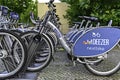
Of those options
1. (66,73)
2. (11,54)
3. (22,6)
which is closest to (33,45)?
(11,54)

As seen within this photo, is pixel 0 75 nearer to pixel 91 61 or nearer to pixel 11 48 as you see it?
pixel 11 48

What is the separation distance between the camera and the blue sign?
14.5 ft

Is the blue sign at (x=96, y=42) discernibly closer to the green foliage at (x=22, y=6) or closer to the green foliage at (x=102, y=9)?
the green foliage at (x=102, y=9)

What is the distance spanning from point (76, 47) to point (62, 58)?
193cm

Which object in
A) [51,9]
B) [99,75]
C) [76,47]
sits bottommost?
[99,75]

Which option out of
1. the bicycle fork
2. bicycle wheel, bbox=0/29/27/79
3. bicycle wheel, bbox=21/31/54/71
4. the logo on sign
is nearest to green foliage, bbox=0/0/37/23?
bicycle wheel, bbox=21/31/54/71

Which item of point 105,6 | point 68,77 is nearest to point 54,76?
point 68,77

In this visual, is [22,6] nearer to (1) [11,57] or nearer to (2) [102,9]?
(2) [102,9]

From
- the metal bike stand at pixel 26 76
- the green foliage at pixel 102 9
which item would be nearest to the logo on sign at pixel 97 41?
the metal bike stand at pixel 26 76

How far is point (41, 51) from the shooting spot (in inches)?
206

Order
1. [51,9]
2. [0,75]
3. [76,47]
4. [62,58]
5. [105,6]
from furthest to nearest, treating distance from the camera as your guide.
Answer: [105,6] → [62,58] → [51,9] → [76,47] → [0,75]

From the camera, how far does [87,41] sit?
4.50 metres

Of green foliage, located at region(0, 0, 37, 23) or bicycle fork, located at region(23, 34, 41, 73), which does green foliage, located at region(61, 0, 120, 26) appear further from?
green foliage, located at region(0, 0, 37, 23)

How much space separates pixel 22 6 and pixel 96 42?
13.8 meters
